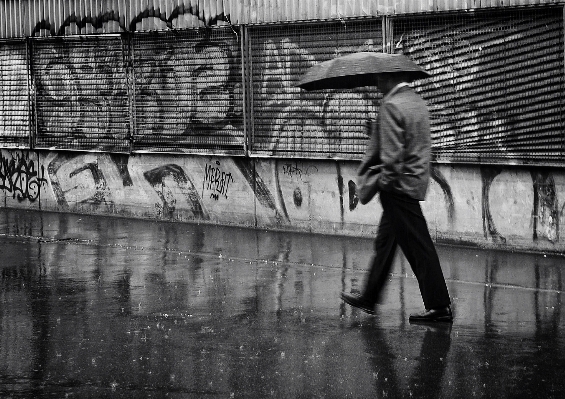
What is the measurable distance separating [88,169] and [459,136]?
5.45m

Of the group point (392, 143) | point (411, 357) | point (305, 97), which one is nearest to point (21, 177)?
point (305, 97)

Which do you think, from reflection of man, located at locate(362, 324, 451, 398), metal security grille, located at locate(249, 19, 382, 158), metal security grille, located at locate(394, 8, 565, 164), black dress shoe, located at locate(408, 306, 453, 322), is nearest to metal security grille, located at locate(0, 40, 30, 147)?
metal security grille, located at locate(249, 19, 382, 158)

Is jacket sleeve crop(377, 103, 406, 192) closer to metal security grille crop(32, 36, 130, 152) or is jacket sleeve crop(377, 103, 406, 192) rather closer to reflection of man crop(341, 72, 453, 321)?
reflection of man crop(341, 72, 453, 321)

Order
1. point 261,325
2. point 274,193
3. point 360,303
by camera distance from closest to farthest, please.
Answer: point 261,325, point 360,303, point 274,193

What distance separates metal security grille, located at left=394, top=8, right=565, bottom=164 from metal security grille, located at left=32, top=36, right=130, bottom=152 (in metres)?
4.26

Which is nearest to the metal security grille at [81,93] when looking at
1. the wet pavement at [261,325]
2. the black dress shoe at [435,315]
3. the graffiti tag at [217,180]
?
the graffiti tag at [217,180]

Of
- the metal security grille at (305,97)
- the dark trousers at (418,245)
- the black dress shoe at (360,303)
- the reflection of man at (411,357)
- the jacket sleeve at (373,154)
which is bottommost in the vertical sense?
the reflection of man at (411,357)

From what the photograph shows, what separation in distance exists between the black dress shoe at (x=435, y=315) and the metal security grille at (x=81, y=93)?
7.62 metres

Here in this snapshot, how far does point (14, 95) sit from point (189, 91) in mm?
3252

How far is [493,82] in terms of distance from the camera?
11375mm

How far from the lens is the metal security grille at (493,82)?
35.9 feet

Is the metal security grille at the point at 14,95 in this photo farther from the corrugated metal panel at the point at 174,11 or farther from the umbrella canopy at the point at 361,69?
the umbrella canopy at the point at 361,69

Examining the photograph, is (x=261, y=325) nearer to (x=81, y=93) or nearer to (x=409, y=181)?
(x=409, y=181)

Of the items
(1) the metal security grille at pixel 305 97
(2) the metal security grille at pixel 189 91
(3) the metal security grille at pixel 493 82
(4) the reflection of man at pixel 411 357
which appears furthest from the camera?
(2) the metal security grille at pixel 189 91
